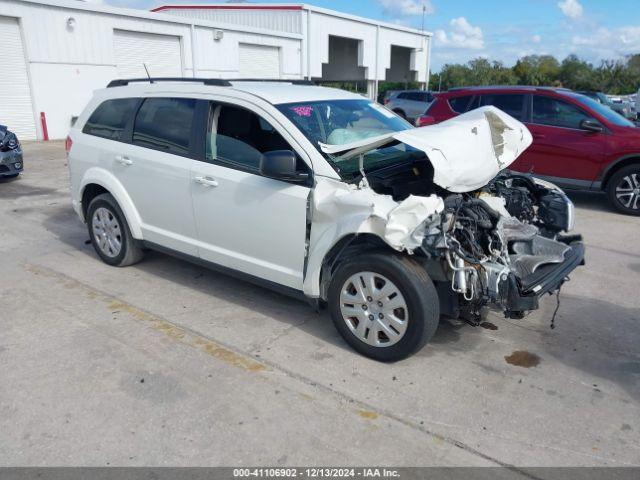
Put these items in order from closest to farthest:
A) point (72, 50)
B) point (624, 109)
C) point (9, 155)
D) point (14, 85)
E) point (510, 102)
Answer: point (510, 102) → point (9, 155) → point (14, 85) → point (72, 50) → point (624, 109)

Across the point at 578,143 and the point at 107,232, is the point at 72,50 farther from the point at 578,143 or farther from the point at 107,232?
the point at 578,143

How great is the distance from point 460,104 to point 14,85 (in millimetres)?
14514

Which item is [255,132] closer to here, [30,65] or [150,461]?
[150,461]

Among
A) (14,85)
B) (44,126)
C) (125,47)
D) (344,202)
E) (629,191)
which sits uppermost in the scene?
(125,47)

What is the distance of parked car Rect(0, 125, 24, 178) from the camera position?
10.2m

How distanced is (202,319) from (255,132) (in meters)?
1.58

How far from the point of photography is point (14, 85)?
17094 mm

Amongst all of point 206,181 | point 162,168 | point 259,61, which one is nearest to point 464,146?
point 206,181

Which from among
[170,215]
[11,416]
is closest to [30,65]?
[170,215]

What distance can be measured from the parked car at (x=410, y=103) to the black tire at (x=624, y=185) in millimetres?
16576

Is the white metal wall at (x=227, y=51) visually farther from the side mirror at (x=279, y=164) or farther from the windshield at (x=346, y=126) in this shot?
the side mirror at (x=279, y=164)

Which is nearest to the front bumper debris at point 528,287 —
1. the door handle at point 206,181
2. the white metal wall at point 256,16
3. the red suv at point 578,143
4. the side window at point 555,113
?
the door handle at point 206,181

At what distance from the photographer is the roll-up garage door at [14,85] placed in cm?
1659

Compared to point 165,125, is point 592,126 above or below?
below
